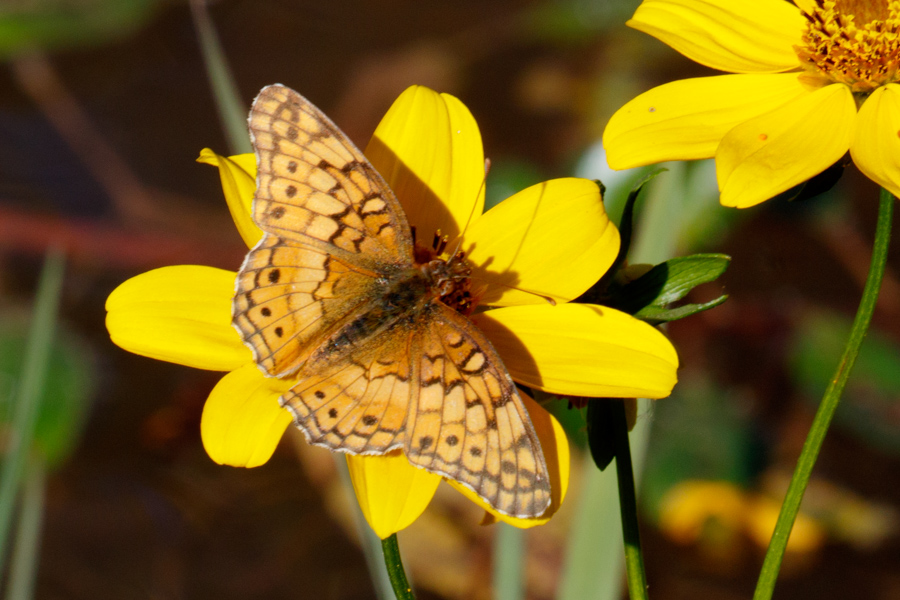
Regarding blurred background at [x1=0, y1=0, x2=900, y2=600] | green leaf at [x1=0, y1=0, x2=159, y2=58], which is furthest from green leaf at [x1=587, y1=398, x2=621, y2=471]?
green leaf at [x1=0, y1=0, x2=159, y2=58]

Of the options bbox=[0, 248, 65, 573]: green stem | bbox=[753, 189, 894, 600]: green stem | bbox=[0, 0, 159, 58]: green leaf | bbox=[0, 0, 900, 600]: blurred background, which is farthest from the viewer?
bbox=[0, 0, 159, 58]: green leaf

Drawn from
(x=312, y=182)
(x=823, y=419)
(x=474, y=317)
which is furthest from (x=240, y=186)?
(x=823, y=419)

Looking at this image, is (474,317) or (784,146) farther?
(474,317)

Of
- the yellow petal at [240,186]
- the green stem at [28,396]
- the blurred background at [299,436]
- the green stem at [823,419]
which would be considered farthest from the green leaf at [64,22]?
the green stem at [823,419]

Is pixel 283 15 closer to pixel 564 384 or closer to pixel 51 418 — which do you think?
pixel 51 418

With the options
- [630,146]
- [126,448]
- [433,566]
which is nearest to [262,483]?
[126,448]

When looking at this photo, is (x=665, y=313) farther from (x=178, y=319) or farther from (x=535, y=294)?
(x=178, y=319)

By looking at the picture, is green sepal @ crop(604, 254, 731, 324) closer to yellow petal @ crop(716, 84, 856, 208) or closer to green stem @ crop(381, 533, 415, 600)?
yellow petal @ crop(716, 84, 856, 208)
